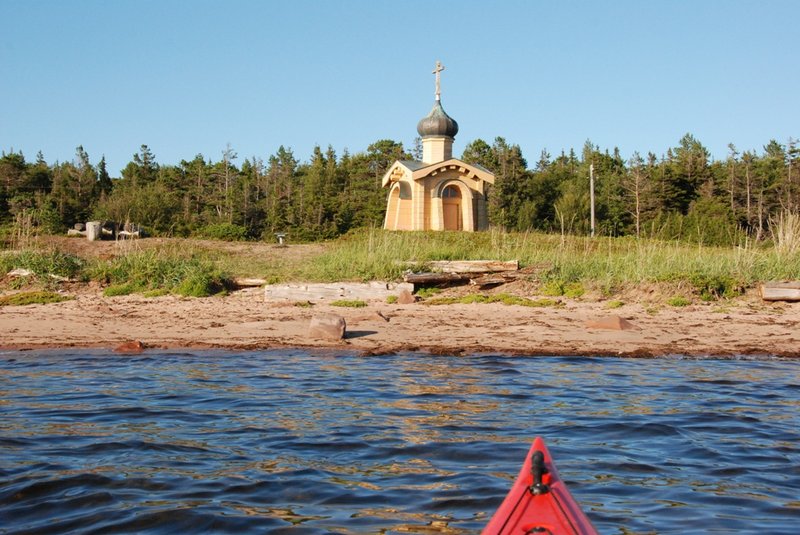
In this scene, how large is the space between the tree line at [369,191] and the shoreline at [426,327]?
76.4ft

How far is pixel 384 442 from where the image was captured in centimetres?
653

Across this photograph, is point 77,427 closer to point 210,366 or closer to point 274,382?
point 274,382

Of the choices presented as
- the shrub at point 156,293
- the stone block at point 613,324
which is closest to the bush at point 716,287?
the stone block at point 613,324

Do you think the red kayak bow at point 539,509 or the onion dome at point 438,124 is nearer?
the red kayak bow at point 539,509

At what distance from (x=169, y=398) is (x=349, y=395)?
183 centimetres

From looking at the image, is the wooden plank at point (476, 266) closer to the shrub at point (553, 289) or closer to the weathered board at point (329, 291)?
the shrub at point (553, 289)

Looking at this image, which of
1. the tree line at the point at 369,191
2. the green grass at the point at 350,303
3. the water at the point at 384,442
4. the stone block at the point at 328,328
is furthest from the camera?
the tree line at the point at 369,191

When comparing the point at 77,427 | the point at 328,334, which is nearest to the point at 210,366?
the point at 328,334

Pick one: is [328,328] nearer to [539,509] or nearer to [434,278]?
[434,278]

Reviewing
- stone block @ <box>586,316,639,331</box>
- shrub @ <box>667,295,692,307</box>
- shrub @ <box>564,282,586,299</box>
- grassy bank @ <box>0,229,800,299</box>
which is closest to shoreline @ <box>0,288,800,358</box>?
stone block @ <box>586,316,639,331</box>

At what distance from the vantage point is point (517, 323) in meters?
12.7

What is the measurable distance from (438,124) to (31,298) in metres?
21.6

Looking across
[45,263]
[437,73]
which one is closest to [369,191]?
[437,73]

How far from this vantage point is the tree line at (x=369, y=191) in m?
41.9
